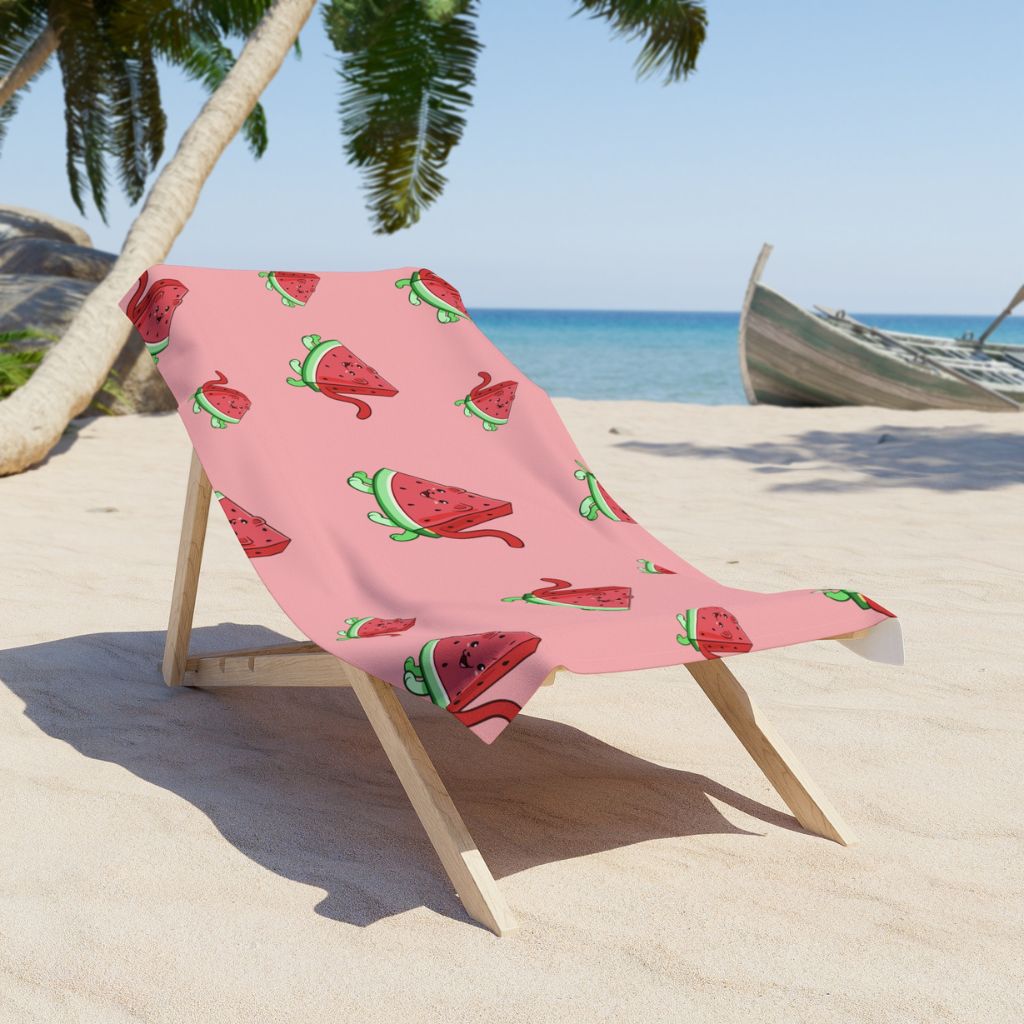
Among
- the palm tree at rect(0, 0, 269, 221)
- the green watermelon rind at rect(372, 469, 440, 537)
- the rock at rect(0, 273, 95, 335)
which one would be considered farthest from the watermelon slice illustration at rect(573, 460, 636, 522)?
the palm tree at rect(0, 0, 269, 221)

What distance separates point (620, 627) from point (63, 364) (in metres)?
5.35

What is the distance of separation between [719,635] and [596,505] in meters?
0.91

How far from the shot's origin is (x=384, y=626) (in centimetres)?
221

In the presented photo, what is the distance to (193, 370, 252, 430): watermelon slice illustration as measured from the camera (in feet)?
8.68

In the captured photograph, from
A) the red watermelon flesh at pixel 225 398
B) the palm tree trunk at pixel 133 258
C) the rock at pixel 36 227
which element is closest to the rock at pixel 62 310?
the palm tree trunk at pixel 133 258

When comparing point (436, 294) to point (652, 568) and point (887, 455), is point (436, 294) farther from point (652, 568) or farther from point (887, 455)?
point (887, 455)

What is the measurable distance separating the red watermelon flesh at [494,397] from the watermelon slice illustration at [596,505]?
0.29 metres

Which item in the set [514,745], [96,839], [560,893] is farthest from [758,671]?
[96,839]

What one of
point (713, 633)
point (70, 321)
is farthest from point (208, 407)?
point (70, 321)

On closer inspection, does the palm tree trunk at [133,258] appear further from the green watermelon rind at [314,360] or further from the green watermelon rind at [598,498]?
the green watermelon rind at [598,498]

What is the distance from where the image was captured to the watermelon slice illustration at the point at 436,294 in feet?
10.8

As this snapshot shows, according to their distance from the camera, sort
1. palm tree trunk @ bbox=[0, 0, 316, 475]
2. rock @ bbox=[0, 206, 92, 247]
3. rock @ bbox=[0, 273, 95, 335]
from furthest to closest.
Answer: rock @ bbox=[0, 206, 92, 247]
rock @ bbox=[0, 273, 95, 335]
palm tree trunk @ bbox=[0, 0, 316, 475]

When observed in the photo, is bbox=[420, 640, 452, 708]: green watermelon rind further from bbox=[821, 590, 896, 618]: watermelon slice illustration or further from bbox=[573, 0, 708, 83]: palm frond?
bbox=[573, 0, 708, 83]: palm frond

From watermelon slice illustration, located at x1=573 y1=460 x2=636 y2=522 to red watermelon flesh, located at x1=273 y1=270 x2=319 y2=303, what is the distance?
3.00 ft
